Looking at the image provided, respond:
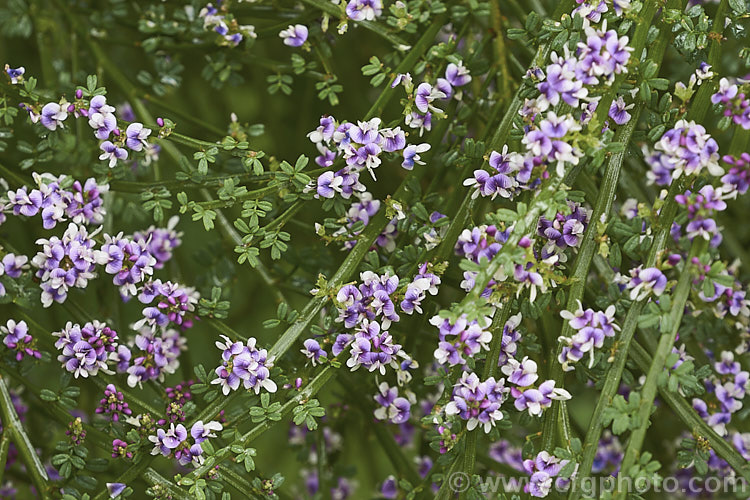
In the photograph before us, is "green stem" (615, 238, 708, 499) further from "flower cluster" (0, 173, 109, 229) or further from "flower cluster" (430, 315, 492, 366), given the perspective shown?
"flower cluster" (0, 173, 109, 229)

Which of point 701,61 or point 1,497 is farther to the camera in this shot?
point 1,497

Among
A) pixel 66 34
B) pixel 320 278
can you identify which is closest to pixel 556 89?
pixel 320 278

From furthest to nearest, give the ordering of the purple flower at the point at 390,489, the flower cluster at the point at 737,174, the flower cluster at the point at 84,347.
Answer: the purple flower at the point at 390,489 < the flower cluster at the point at 84,347 < the flower cluster at the point at 737,174

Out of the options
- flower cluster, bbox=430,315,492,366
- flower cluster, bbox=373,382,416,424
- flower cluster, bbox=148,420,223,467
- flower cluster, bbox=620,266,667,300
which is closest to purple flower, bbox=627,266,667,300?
flower cluster, bbox=620,266,667,300

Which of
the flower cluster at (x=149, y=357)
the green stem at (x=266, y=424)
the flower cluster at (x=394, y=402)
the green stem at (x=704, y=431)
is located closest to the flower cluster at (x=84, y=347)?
the flower cluster at (x=149, y=357)

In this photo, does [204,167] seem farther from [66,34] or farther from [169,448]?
[66,34]

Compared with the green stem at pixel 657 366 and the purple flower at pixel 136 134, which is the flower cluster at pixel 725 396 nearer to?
the green stem at pixel 657 366

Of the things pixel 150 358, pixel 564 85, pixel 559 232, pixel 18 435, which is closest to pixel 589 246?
pixel 559 232
